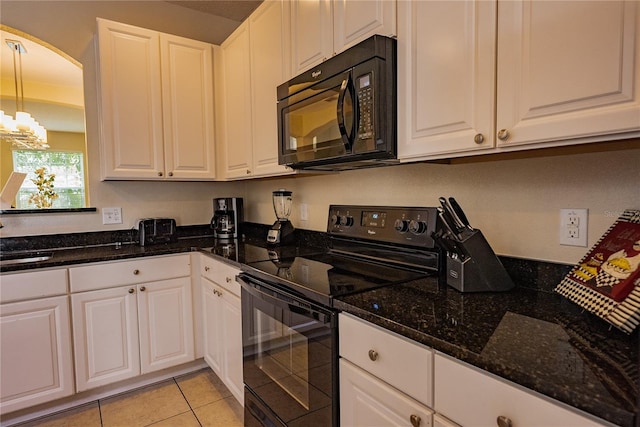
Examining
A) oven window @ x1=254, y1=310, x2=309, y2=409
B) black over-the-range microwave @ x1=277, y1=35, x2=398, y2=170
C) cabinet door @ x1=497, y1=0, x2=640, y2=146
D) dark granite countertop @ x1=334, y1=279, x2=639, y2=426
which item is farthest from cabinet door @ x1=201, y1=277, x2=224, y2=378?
cabinet door @ x1=497, y1=0, x2=640, y2=146

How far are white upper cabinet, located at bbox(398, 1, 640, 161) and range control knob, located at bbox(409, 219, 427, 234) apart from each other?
332 mm

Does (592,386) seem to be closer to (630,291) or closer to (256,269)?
(630,291)

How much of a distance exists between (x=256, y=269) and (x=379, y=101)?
2.95 feet

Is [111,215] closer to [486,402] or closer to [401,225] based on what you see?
[401,225]

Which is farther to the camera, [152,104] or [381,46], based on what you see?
[152,104]

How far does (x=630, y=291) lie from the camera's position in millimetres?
831

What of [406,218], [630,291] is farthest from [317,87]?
[630,291]

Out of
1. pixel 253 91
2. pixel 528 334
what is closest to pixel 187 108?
pixel 253 91

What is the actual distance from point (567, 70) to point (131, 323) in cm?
246

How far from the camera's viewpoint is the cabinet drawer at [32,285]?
73.0 inches

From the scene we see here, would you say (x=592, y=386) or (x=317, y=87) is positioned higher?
(x=317, y=87)

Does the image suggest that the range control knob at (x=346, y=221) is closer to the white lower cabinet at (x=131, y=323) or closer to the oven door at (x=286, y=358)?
the oven door at (x=286, y=358)

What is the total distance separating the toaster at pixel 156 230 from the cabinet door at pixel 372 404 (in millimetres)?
1895

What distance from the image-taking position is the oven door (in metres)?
1.20
